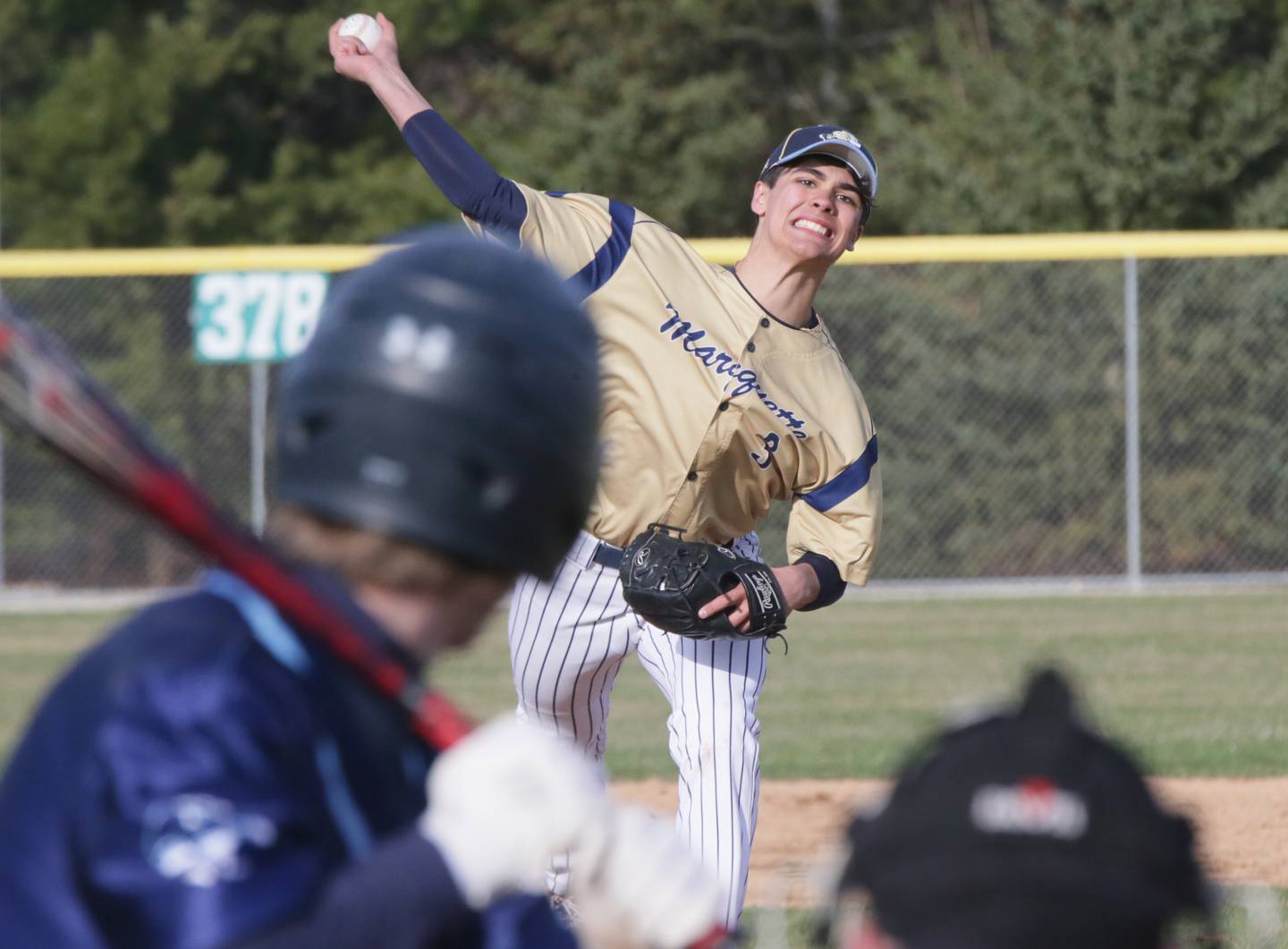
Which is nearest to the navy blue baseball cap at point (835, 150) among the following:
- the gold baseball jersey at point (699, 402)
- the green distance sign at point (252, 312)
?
the gold baseball jersey at point (699, 402)

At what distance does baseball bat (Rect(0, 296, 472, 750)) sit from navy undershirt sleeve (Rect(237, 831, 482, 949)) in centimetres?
14

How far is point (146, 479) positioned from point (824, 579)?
140 inches

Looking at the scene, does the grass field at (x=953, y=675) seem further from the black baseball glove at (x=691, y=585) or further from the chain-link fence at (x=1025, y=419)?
the black baseball glove at (x=691, y=585)

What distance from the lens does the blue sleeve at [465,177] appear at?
4695mm

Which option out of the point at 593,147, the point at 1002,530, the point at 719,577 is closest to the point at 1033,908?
the point at 719,577

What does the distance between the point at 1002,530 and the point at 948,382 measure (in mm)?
1209

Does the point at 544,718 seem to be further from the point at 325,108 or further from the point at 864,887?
the point at 325,108

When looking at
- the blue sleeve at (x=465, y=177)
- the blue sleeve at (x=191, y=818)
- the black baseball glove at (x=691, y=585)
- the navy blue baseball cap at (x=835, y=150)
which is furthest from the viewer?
the navy blue baseball cap at (x=835, y=150)

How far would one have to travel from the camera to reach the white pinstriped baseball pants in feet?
15.3

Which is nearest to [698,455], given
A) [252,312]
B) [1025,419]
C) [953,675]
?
[953,675]

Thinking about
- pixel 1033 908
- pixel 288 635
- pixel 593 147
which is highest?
pixel 593 147

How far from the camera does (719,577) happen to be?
468 centimetres

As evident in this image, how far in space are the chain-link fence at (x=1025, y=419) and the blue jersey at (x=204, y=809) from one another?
1201cm

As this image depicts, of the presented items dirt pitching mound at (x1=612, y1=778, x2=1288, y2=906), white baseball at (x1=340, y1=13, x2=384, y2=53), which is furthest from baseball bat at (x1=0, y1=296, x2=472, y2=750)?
dirt pitching mound at (x1=612, y1=778, x2=1288, y2=906)
